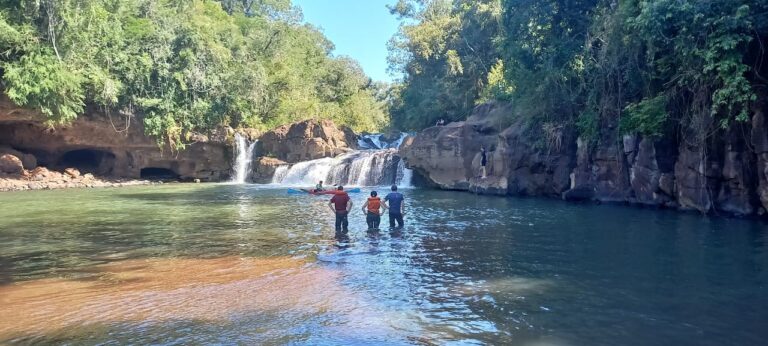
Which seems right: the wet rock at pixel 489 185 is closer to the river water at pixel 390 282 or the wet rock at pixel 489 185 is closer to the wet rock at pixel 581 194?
the wet rock at pixel 581 194

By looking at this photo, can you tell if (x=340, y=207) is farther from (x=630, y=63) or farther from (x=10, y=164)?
(x=10, y=164)

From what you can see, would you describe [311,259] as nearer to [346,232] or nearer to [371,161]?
[346,232]

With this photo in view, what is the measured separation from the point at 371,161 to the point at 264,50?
69.0ft

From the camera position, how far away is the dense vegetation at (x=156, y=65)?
96.9 feet

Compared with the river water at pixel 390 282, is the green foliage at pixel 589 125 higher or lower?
higher

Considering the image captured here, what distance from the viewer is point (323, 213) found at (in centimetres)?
1934

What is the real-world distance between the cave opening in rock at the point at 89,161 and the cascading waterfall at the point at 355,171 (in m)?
12.8

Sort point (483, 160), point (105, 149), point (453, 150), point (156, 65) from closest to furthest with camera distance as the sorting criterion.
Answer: point (483, 160), point (453, 150), point (156, 65), point (105, 149)

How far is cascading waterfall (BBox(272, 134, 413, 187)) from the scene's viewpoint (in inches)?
1336

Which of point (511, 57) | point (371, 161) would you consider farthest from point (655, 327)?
point (371, 161)

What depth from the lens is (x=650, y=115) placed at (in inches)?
711

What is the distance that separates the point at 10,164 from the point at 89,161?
274 inches

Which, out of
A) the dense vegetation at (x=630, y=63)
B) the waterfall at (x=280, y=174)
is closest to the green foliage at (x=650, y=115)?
the dense vegetation at (x=630, y=63)

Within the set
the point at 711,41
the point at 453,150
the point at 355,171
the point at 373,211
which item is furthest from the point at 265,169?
the point at 711,41
